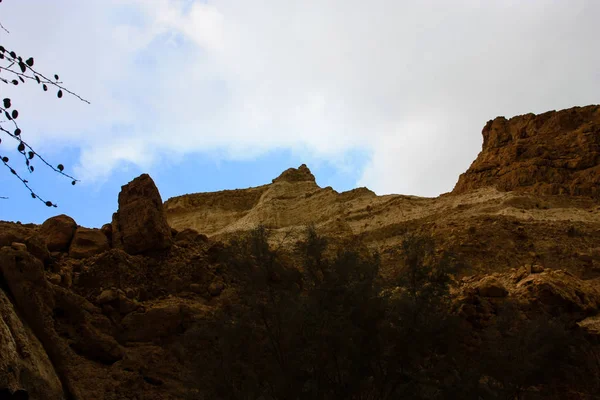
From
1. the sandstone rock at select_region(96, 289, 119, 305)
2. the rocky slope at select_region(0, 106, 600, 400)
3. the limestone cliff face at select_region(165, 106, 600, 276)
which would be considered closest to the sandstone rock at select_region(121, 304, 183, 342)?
the rocky slope at select_region(0, 106, 600, 400)

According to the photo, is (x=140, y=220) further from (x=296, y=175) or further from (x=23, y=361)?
(x=296, y=175)

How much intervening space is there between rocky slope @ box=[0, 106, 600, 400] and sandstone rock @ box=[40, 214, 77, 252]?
Answer: 0.10 feet

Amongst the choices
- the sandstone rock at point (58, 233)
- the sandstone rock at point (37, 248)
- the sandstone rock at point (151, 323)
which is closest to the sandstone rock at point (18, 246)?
the sandstone rock at point (37, 248)

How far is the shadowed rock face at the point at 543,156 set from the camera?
38.5m

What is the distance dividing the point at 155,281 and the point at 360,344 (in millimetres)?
6445

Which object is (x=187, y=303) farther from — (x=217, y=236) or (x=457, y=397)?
(x=217, y=236)

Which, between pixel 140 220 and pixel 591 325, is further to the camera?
pixel 140 220

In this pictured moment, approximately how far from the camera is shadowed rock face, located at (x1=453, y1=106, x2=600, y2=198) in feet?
126

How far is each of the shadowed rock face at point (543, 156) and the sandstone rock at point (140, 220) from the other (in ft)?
80.4

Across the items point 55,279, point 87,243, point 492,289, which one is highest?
point 87,243

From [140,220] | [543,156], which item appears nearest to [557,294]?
[140,220]

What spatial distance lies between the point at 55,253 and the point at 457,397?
10.7m

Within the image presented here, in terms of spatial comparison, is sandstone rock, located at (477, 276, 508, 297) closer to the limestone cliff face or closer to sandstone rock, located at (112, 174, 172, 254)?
the limestone cliff face

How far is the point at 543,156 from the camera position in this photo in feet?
135
